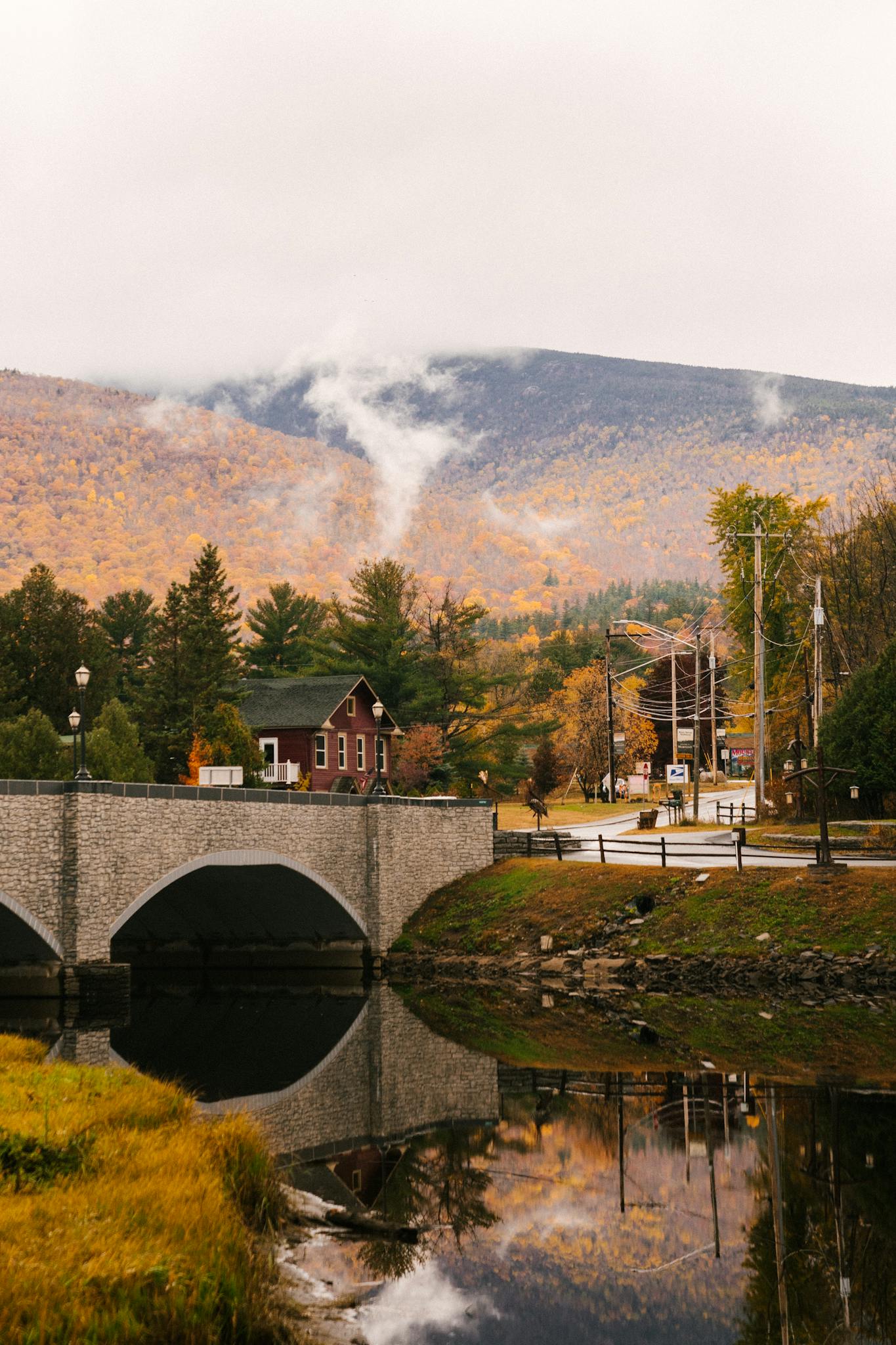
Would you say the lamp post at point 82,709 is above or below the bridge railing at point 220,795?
above

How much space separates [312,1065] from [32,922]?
7654 mm

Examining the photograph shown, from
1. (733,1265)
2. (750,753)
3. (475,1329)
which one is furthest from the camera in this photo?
(750,753)

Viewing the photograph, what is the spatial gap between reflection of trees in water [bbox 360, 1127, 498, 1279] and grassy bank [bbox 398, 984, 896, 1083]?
5.17m

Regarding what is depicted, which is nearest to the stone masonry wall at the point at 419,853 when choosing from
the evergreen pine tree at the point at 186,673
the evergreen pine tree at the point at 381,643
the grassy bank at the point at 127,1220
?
the evergreen pine tree at the point at 186,673

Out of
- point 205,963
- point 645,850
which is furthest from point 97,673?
point 645,850

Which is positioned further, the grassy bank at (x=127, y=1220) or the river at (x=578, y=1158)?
the river at (x=578, y=1158)

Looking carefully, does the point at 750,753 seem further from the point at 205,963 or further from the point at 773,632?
the point at 205,963

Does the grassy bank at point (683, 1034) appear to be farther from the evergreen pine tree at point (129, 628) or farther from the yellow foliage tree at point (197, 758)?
the evergreen pine tree at point (129, 628)

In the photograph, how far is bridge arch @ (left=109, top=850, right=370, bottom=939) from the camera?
30.8m

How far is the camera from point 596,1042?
992 inches

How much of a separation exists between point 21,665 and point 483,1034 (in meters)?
39.8

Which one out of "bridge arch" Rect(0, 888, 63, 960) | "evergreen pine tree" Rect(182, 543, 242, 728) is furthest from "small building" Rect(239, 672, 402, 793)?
"bridge arch" Rect(0, 888, 63, 960)

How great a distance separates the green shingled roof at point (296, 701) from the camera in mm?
59562

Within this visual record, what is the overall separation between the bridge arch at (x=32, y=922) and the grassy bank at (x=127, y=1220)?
1216cm
